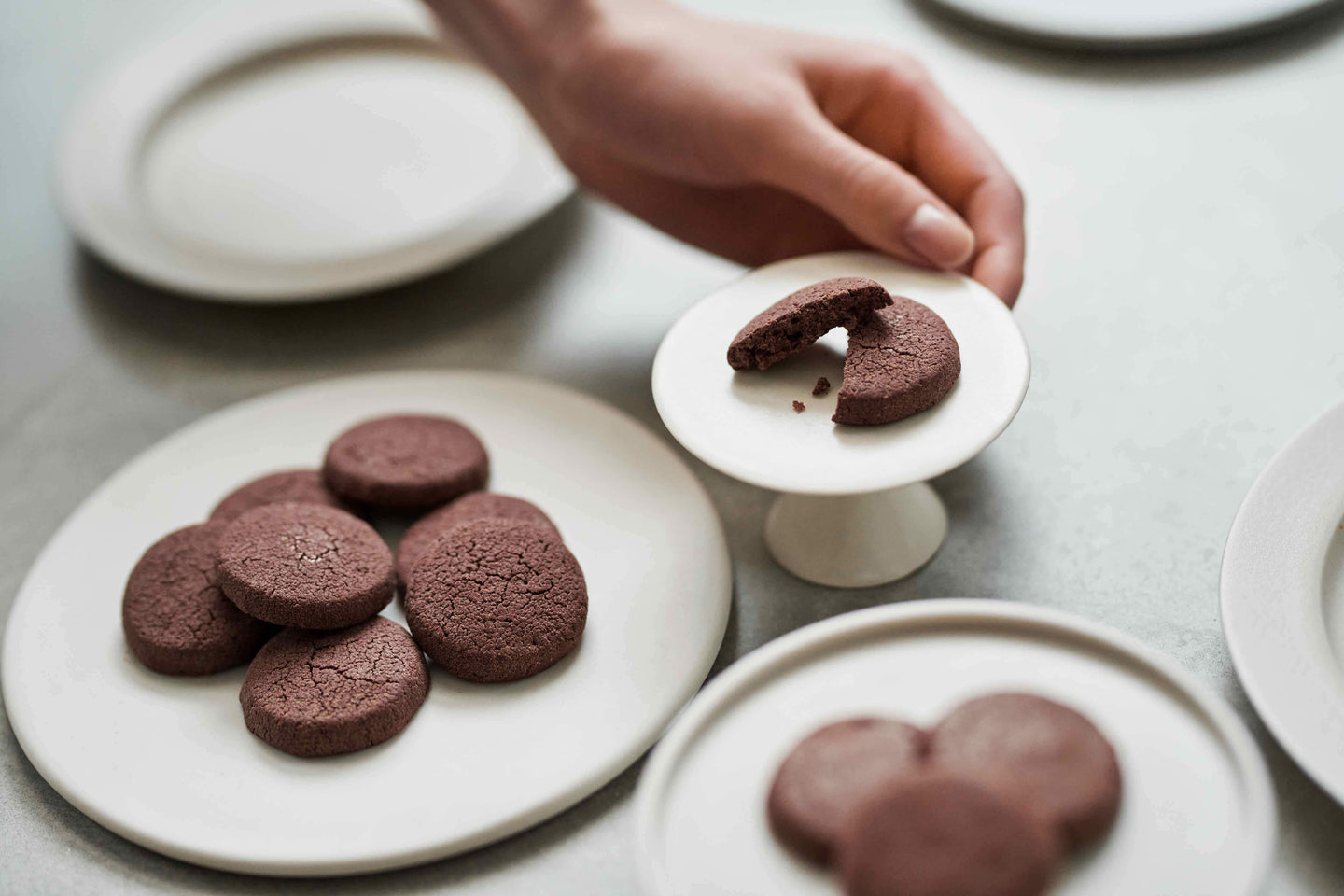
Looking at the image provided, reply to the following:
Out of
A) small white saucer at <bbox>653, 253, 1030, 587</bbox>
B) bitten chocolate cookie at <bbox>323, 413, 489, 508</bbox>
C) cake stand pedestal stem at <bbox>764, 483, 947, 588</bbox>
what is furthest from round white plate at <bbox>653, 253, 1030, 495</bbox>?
bitten chocolate cookie at <bbox>323, 413, 489, 508</bbox>

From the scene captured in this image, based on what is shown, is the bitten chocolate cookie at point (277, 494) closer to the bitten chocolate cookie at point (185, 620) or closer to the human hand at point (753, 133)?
the bitten chocolate cookie at point (185, 620)

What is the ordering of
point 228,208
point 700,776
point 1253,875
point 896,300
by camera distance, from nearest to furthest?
point 1253,875
point 700,776
point 896,300
point 228,208

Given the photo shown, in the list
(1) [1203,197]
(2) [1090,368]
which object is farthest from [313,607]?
(1) [1203,197]

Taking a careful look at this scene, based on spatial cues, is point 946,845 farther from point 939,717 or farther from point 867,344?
point 867,344

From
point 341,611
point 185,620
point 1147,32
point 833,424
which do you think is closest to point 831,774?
point 833,424

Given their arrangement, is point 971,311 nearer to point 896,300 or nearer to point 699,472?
point 896,300

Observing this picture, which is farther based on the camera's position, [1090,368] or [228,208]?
[228,208]
